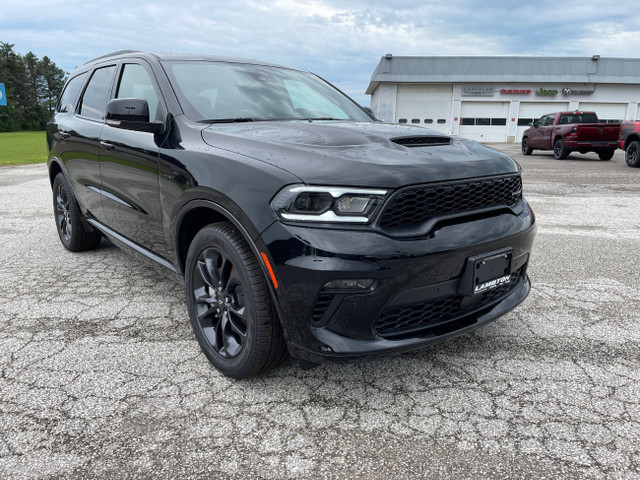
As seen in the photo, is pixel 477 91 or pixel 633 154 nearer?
pixel 633 154

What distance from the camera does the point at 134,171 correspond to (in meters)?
3.11

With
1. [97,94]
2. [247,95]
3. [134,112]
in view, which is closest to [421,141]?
[247,95]

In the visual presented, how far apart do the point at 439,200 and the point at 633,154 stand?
49.3 feet

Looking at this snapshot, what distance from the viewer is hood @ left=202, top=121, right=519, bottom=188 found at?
203 cm

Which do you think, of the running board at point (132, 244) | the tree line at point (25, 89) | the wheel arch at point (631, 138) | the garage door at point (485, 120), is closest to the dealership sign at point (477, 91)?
the garage door at point (485, 120)

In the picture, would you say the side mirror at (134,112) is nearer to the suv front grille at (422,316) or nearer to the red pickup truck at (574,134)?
the suv front grille at (422,316)

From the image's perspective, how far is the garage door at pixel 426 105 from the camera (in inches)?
1547

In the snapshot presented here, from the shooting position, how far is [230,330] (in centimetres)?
252

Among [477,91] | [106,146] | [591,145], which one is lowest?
[591,145]

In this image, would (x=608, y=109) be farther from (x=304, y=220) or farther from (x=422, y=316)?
(x=304, y=220)

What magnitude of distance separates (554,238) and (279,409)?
4.58 meters

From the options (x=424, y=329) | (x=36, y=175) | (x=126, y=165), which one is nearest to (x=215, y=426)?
(x=424, y=329)

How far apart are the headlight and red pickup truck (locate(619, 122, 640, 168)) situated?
581 inches

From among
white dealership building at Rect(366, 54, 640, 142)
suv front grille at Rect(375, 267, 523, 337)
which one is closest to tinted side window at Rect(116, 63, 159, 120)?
suv front grille at Rect(375, 267, 523, 337)
